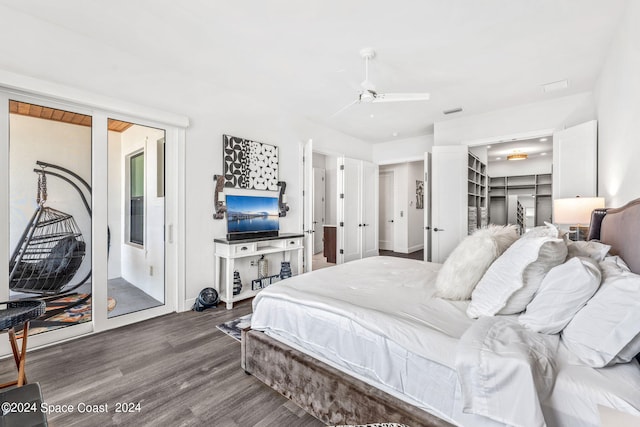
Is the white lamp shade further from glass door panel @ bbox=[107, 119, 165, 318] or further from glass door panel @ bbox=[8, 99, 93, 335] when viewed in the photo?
glass door panel @ bbox=[8, 99, 93, 335]

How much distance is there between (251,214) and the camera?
3.84 metres

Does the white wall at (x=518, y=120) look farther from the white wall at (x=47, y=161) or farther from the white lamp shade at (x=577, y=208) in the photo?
the white wall at (x=47, y=161)

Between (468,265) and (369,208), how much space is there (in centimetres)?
437

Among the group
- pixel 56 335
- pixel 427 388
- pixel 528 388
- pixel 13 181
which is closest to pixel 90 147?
pixel 13 181

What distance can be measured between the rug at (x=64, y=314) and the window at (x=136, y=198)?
0.69m

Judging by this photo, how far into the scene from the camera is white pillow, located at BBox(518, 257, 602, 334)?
43.3 inches

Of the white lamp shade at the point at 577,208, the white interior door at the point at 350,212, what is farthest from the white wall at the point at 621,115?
the white interior door at the point at 350,212

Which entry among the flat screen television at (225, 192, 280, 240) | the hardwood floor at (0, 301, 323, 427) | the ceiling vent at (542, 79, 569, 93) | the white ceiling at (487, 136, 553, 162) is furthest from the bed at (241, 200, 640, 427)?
the white ceiling at (487, 136, 553, 162)

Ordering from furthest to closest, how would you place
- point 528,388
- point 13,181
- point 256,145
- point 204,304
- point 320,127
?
point 320,127 → point 256,145 → point 204,304 → point 13,181 → point 528,388

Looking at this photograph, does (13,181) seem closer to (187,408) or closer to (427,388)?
(187,408)

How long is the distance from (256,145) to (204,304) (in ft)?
7.11

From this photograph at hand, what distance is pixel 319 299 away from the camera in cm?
165

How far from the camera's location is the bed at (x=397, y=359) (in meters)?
0.94

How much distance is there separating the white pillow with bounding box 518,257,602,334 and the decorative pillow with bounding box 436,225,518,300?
400 millimetres
